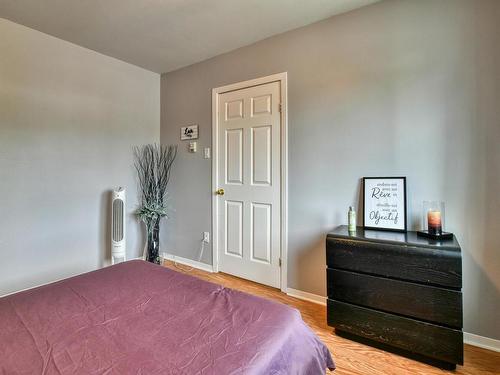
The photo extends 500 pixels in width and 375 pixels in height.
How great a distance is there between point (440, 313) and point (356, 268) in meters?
0.48

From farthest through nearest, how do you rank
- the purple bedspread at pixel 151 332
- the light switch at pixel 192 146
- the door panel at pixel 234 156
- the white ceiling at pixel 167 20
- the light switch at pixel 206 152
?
the light switch at pixel 192 146, the light switch at pixel 206 152, the door panel at pixel 234 156, the white ceiling at pixel 167 20, the purple bedspread at pixel 151 332

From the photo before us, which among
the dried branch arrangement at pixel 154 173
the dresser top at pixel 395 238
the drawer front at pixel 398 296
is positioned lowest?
the drawer front at pixel 398 296

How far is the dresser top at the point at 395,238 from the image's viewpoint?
59.0 inches

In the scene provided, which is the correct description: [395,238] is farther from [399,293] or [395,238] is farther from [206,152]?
[206,152]

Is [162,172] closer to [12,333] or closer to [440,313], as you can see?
[12,333]

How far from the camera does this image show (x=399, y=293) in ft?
5.14

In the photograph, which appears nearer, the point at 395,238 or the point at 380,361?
the point at 380,361

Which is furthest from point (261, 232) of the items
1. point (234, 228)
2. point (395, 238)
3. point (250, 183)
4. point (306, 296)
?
point (395, 238)

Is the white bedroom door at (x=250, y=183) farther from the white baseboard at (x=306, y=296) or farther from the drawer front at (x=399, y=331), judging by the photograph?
the drawer front at (x=399, y=331)

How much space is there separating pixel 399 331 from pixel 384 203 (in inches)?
32.7

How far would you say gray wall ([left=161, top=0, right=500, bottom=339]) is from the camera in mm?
1645

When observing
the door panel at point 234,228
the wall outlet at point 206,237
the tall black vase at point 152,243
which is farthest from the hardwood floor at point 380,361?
the tall black vase at point 152,243

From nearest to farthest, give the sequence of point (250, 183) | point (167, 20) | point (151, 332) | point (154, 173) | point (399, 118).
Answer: point (151, 332)
point (399, 118)
point (167, 20)
point (250, 183)
point (154, 173)

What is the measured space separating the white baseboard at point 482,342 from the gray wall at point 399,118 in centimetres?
3
